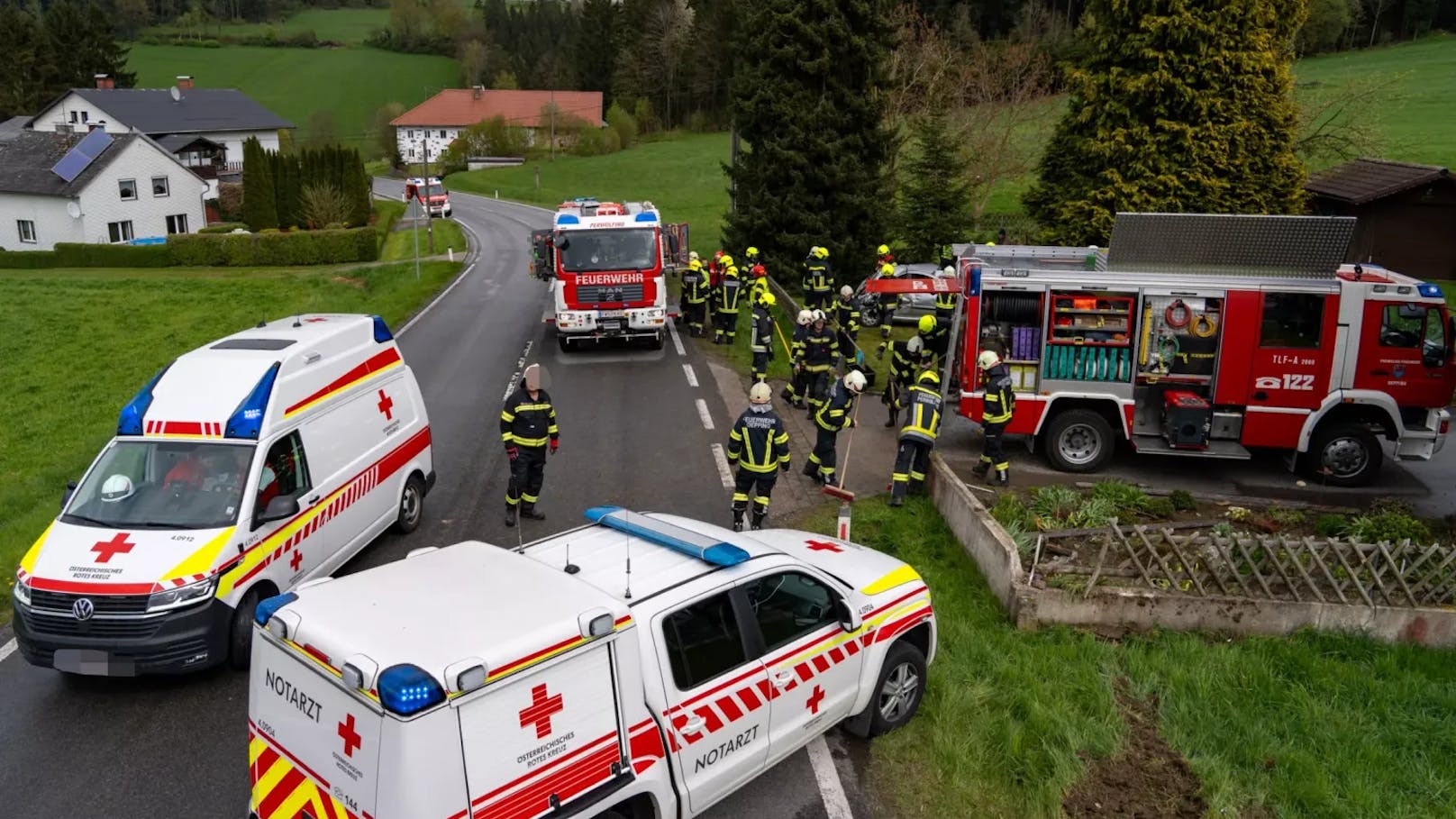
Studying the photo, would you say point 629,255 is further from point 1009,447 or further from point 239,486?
point 239,486

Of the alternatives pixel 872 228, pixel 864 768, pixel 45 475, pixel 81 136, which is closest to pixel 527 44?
pixel 81 136

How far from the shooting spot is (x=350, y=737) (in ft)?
14.4

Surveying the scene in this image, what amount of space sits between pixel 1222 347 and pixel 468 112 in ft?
315

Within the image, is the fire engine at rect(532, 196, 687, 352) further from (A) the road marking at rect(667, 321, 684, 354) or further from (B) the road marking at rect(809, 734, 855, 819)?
(B) the road marking at rect(809, 734, 855, 819)

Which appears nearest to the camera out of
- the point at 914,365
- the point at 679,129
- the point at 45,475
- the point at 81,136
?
the point at 45,475

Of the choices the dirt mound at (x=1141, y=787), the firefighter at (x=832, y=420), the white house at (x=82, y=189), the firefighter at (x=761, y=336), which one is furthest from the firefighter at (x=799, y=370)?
the white house at (x=82, y=189)

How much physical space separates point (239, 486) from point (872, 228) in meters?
22.0

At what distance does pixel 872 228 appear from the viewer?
90.9 ft

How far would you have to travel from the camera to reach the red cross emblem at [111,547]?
7.48 meters

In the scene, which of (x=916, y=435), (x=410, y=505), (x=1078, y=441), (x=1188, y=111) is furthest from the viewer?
(x=1188, y=111)

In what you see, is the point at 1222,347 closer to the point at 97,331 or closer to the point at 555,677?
the point at 555,677

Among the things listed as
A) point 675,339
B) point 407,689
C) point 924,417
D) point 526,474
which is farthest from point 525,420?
point 675,339

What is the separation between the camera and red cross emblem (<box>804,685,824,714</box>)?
6.22 metres

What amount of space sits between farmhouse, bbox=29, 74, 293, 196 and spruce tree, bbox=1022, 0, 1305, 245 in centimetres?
5565
